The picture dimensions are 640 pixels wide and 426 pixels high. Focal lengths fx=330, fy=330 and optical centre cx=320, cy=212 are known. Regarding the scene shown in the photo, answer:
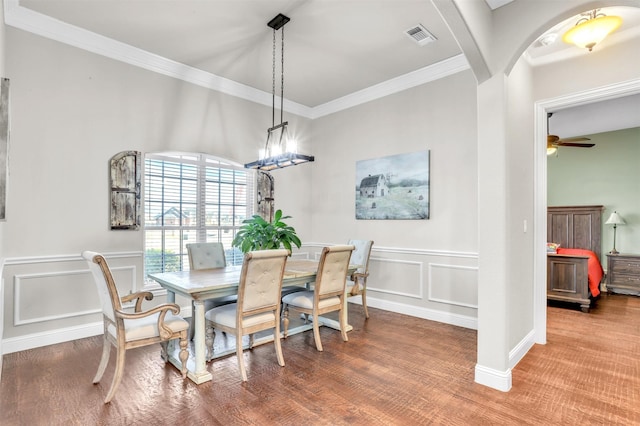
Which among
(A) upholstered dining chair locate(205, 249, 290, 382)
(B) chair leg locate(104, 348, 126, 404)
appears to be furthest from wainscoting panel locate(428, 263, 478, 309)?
(B) chair leg locate(104, 348, 126, 404)

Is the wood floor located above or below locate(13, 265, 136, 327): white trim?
below

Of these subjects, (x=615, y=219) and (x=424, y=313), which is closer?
(x=424, y=313)

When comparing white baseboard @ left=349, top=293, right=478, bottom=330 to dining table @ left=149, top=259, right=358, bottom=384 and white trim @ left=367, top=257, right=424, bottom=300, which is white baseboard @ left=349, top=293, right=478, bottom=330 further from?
dining table @ left=149, top=259, right=358, bottom=384

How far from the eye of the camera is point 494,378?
2.49 metres

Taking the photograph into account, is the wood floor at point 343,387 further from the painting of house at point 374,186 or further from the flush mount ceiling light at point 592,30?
the flush mount ceiling light at point 592,30

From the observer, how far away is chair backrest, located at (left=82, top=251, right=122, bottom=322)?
2223 millimetres

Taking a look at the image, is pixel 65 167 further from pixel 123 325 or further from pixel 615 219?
pixel 615 219

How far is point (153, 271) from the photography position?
13.5 feet

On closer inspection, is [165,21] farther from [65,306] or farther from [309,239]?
[309,239]

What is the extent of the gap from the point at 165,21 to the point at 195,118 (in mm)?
1311

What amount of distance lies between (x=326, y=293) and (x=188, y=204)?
2.33 meters

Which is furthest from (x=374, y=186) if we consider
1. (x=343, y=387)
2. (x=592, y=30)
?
(x=343, y=387)

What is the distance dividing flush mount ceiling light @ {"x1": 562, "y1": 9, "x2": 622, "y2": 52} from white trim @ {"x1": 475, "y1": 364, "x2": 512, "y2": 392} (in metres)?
2.69

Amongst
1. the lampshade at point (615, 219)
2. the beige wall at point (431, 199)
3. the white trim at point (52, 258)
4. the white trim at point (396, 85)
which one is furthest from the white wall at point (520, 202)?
the lampshade at point (615, 219)
